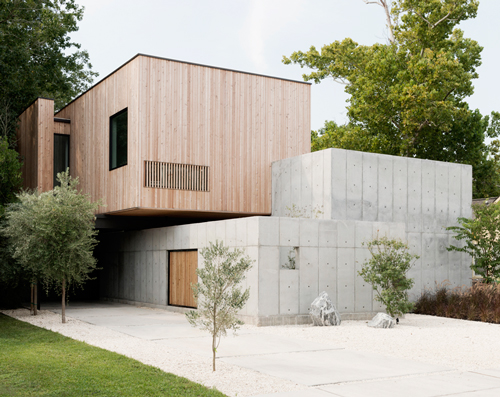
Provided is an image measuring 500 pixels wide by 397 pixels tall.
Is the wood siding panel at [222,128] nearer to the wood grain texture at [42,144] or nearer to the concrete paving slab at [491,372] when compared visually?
the wood grain texture at [42,144]

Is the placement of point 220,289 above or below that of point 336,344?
above

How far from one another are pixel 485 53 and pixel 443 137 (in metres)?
5.07

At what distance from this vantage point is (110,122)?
19.9 m

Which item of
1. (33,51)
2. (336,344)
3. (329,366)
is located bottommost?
(336,344)

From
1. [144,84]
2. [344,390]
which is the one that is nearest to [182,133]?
[144,84]

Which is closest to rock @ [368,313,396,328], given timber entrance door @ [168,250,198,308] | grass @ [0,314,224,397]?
Result: timber entrance door @ [168,250,198,308]

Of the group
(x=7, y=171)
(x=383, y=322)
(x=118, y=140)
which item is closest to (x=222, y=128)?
(x=118, y=140)

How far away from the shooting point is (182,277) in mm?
18078

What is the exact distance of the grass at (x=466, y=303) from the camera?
16.2 meters

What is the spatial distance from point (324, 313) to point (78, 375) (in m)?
7.77

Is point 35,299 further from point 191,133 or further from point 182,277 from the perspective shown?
point 191,133

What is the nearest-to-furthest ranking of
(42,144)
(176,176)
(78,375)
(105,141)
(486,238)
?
(78,375)
(176,176)
(486,238)
(105,141)
(42,144)

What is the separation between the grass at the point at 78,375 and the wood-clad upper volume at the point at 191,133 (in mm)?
8512

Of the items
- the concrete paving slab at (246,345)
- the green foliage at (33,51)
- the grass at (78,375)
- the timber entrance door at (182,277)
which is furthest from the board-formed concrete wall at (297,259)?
the green foliage at (33,51)
